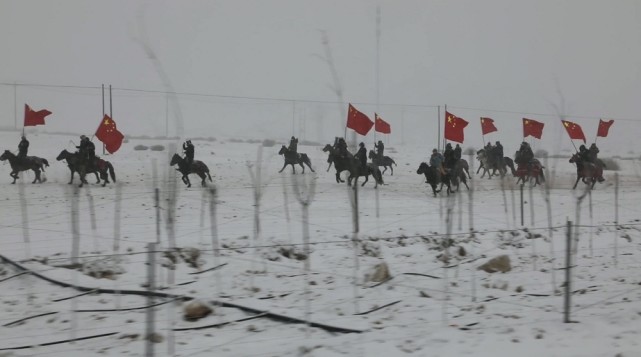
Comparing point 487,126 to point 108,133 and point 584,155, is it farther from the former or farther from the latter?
point 108,133

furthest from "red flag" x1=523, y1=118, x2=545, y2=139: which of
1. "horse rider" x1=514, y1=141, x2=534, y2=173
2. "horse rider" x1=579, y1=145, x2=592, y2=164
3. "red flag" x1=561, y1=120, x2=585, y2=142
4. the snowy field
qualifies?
the snowy field

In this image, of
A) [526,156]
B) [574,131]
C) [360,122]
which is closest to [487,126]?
[526,156]

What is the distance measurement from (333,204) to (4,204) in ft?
32.4

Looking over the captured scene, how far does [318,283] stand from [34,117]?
18.1m

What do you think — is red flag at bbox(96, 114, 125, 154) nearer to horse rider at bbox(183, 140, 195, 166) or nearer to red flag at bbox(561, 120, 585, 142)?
horse rider at bbox(183, 140, 195, 166)

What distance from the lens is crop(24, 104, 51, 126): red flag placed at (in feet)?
76.3

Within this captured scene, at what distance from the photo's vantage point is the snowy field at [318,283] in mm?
6578

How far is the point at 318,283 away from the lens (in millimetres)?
9812

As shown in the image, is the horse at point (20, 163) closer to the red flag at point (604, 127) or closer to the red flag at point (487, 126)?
the red flag at point (487, 126)

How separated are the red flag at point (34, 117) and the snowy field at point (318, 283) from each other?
496cm

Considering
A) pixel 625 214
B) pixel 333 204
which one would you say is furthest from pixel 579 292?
pixel 625 214

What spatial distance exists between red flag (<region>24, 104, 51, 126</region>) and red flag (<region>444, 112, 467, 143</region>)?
15.4m

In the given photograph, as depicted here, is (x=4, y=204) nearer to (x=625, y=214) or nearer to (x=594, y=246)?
(x=594, y=246)

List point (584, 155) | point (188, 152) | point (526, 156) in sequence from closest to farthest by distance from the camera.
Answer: point (188, 152)
point (584, 155)
point (526, 156)
